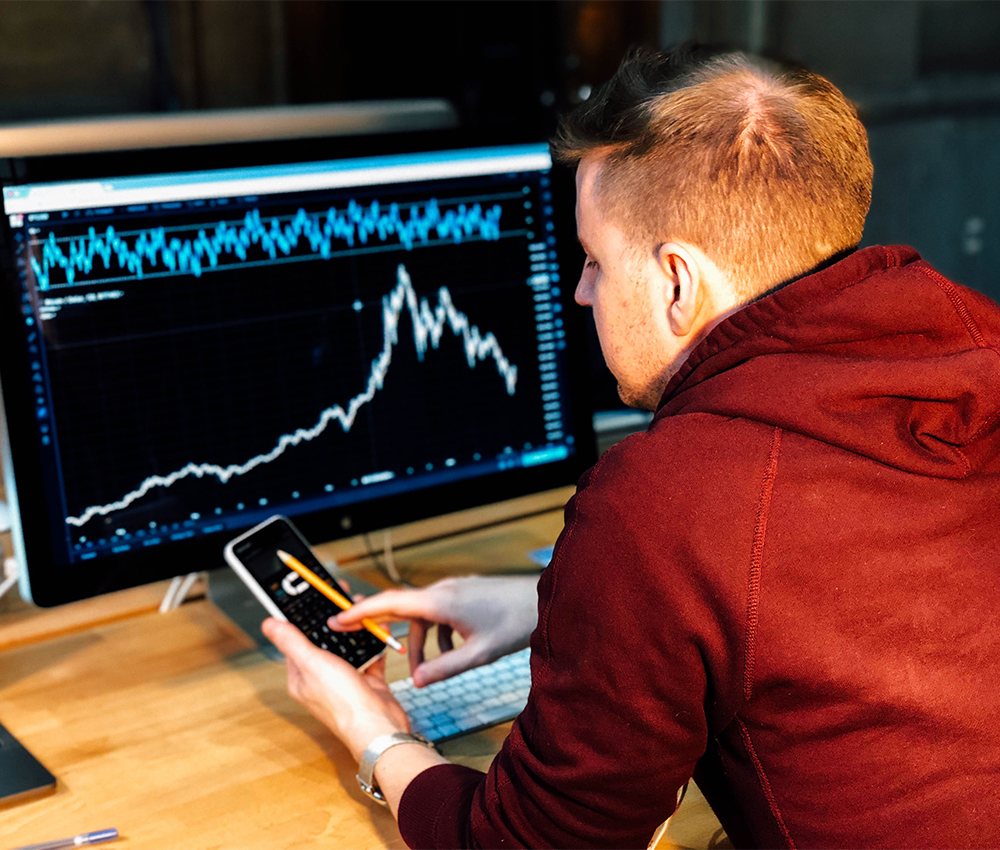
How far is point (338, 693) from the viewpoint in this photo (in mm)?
928

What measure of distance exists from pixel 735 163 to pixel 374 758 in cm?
52

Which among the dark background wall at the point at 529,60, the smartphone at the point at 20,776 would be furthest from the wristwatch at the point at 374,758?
the dark background wall at the point at 529,60

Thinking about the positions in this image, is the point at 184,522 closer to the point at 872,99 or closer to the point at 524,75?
the point at 872,99

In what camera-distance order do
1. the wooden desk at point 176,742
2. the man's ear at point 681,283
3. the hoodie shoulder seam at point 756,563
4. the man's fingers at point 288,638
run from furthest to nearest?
the man's fingers at point 288,638
the wooden desk at point 176,742
the man's ear at point 681,283
the hoodie shoulder seam at point 756,563

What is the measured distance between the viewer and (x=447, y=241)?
119 cm

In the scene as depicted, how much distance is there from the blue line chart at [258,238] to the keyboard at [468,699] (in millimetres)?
443

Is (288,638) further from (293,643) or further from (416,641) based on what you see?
(416,641)

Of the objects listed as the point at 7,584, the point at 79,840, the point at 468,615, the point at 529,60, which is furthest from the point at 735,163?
the point at 529,60

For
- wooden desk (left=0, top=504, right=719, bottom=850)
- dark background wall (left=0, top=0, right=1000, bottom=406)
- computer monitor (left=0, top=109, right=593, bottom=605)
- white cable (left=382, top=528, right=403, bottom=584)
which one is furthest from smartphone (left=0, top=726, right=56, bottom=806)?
dark background wall (left=0, top=0, right=1000, bottom=406)

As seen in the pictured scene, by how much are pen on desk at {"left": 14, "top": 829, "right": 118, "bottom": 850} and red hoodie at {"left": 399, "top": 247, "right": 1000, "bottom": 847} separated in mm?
358

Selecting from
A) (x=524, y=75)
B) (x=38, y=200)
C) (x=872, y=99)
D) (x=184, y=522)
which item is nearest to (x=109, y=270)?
(x=38, y=200)

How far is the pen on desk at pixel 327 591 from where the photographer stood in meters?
1.02

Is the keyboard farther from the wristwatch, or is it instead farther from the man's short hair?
the man's short hair

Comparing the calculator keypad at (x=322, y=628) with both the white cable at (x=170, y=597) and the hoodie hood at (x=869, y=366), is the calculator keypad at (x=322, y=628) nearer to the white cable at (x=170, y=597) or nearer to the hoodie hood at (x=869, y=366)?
the white cable at (x=170, y=597)
